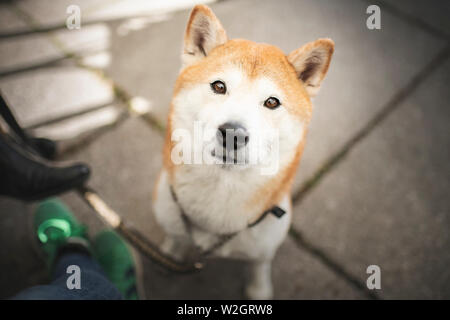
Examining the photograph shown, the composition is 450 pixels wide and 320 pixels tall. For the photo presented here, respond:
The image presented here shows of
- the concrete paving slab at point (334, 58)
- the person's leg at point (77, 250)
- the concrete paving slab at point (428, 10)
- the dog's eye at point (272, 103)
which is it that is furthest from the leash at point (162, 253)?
the concrete paving slab at point (428, 10)

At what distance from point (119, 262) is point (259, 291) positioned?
826 millimetres

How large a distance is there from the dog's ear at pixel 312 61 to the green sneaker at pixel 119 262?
4.50ft

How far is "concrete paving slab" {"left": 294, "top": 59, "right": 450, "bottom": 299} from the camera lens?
1854mm

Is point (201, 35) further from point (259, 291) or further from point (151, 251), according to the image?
point (259, 291)

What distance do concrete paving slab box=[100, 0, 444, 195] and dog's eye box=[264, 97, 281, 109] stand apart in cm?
109

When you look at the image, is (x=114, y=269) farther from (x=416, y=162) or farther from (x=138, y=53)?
(x=416, y=162)

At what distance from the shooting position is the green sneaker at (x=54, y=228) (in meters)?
1.70

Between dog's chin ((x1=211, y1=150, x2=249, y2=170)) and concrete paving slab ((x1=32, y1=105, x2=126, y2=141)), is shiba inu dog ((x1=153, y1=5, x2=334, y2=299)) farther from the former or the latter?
concrete paving slab ((x1=32, y1=105, x2=126, y2=141))

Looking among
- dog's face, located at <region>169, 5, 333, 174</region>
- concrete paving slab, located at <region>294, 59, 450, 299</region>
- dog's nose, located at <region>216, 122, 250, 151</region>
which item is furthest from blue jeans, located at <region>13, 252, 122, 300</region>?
concrete paving slab, located at <region>294, 59, 450, 299</region>

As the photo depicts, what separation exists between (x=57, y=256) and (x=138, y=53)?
175 cm

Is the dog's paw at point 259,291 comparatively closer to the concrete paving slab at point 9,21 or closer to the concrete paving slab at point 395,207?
the concrete paving slab at point 395,207

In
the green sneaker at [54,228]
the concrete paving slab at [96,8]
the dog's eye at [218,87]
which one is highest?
the concrete paving slab at [96,8]

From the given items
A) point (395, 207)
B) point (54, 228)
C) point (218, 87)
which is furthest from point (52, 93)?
point (395, 207)

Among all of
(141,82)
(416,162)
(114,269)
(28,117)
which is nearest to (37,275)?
(114,269)
